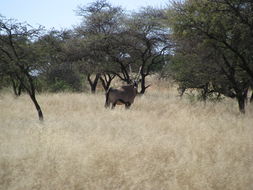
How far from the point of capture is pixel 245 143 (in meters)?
7.27

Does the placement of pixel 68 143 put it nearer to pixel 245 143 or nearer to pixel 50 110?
pixel 245 143

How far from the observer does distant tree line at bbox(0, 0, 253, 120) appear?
10477 mm

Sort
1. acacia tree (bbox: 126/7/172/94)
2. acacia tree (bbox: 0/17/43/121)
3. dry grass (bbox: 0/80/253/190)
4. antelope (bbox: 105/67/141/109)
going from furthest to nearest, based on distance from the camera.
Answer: acacia tree (bbox: 126/7/172/94)
antelope (bbox: 105/67/141/109)
acacia tree (bbox: 0/17/43/121)
dry grass (bbox: 0/80/253/190)

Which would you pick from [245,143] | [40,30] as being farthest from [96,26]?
[245,143]

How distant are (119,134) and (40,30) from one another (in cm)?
473

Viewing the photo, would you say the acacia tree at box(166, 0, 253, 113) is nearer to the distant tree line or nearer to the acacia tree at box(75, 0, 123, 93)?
the distant tree line

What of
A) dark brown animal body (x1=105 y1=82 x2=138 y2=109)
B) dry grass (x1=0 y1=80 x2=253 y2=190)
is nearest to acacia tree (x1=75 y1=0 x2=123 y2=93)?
dark brown animal body (x1=105 y1=82 x2=138 y2=109)

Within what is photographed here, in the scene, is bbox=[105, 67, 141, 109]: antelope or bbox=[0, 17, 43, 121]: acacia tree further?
bbox=[105, 67, 141, 109]: antelope

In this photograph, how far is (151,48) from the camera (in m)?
22.8

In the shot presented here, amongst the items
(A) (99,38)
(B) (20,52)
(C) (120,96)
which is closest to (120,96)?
(C) (120,96)

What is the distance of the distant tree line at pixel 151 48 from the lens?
34.4 feet

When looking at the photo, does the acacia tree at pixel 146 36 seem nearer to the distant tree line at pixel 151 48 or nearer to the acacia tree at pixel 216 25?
the distant tree line at pixel 151 48

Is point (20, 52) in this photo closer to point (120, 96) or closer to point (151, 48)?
point (120, 96)

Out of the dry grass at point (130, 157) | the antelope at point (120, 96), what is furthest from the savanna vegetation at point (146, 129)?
the antelope at point (120, 96)
